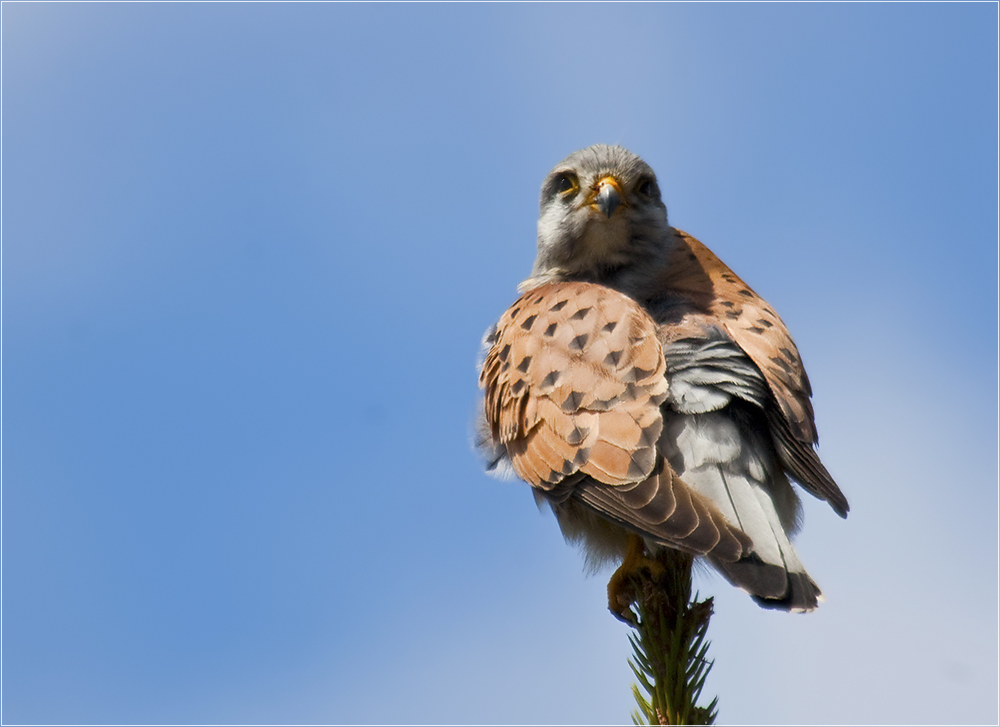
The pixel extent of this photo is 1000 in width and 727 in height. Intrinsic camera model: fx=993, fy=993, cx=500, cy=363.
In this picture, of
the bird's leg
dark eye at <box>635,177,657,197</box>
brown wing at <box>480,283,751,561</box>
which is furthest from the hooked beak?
the bird's leg

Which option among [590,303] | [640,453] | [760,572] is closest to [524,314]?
[590,303]

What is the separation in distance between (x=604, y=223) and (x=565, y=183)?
0.41 meters

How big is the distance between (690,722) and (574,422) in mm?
1084

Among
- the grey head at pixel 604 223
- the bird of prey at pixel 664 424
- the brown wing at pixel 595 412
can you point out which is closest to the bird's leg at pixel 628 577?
the bird of prey at pixel 664 424

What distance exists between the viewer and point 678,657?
10.4 ft

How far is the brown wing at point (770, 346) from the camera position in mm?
3680

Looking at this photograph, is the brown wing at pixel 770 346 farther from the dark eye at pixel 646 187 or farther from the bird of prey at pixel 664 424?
the dark eye at pixel 646 187

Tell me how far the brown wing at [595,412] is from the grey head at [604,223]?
2.28 feet

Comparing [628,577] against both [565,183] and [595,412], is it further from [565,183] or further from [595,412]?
[565,183]

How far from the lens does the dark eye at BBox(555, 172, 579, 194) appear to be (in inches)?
198

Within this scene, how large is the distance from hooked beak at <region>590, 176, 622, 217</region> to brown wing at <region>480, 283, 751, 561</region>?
67 cm

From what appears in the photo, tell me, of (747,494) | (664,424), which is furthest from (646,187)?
(747,494)

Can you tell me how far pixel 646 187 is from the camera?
5.09 m

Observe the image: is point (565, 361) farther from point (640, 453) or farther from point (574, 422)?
point (640, 453)
